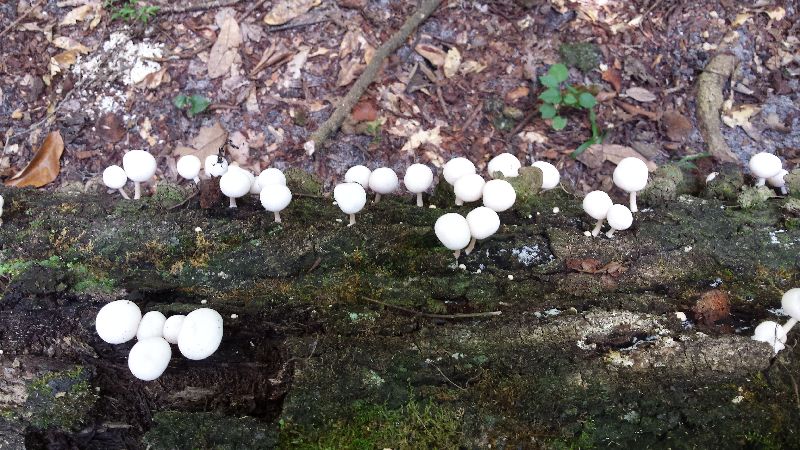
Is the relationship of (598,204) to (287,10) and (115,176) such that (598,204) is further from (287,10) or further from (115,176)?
(287,10)

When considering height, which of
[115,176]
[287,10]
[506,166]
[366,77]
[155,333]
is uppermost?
[506,166]

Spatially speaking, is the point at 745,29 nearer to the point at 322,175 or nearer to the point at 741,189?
the point at 741,189

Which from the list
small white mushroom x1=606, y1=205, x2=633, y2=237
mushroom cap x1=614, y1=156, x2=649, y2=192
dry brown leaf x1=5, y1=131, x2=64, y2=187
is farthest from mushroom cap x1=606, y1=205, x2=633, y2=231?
dry brown leaf x1=5, y1=131, x2=64, y2=187

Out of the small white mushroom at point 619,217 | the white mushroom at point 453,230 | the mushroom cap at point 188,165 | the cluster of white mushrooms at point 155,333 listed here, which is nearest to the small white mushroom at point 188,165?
the mushroom cap at point 188,165

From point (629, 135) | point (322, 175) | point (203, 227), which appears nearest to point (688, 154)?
A: point (629, 135)

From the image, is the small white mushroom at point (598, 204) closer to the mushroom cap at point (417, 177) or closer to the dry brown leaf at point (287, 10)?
the mushroom cap at point (417, 177)

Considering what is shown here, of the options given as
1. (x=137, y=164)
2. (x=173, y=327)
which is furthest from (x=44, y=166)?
(x=173, y=327)

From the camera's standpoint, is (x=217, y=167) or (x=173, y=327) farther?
(x=217, y=167)
